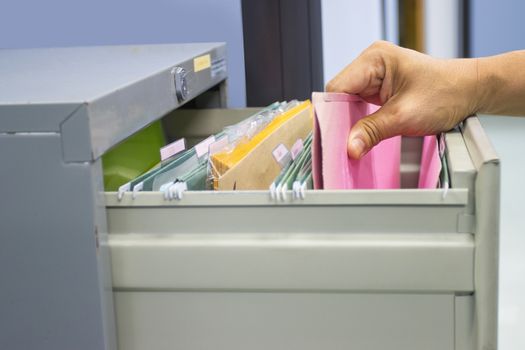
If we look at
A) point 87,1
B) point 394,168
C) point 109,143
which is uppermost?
point 87,1

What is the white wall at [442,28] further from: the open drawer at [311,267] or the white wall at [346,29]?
the open drawer at [311,267]

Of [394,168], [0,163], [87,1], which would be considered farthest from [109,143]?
[87,1]

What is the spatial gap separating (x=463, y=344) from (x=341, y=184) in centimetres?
24

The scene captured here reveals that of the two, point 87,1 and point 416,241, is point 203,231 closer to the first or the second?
point 416,241

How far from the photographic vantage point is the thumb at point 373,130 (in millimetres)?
894

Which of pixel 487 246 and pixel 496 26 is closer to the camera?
pixel 487 246

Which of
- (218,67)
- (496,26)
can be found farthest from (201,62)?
(496,26)

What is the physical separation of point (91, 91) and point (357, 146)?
34 cm

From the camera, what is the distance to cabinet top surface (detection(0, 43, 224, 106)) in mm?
679

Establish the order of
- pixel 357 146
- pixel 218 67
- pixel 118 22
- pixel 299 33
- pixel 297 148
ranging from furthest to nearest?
1. pixel 299 33
2. pixel 118 22
3. pixel 218 67
4. pixel 297 148
5. pixel 357 146

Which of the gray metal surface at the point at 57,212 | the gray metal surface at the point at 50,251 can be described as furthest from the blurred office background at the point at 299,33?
the gray metal surface at the point at 50,251

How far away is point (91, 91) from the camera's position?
685 millimetres

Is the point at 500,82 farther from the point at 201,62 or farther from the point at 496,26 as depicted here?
the point at 496,26

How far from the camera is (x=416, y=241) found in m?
0.67
